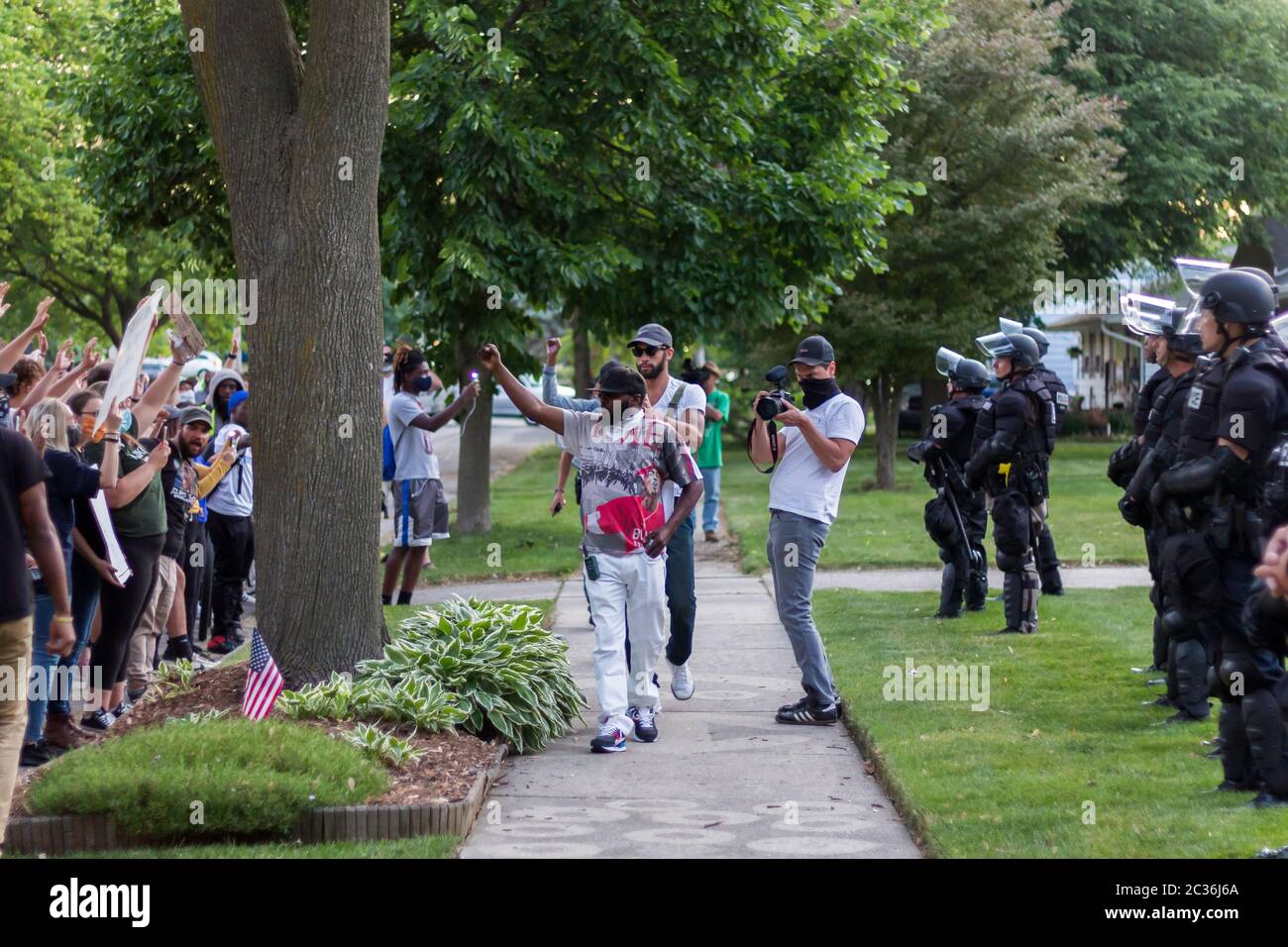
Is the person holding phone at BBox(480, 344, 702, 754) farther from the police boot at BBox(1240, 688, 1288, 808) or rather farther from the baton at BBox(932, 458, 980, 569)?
the baton at BBox(932, 458, 980, 569)

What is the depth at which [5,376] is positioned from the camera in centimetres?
818

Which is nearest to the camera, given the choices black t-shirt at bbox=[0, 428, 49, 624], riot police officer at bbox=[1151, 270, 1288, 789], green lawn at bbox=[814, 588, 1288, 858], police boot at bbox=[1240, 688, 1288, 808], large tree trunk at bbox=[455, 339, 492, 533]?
black t-shirt at bbox=[0, 428, 49, 624]

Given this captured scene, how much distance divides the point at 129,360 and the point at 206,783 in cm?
215

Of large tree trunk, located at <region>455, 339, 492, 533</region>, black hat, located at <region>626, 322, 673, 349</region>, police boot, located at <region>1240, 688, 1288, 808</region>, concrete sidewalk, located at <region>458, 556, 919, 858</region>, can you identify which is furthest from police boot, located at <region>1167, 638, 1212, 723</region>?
large tree trunk, located at <region>455, 339, 492, 533</region>

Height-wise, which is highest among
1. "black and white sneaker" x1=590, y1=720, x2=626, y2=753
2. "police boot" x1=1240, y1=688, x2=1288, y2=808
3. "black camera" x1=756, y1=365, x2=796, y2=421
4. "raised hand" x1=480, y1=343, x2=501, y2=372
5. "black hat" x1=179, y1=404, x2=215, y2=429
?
"raised hand" x1=480, y1=343, x2=501, y2=372

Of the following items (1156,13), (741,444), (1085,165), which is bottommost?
(741,444)

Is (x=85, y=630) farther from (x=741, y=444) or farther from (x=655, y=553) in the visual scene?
(x=741, y=444)

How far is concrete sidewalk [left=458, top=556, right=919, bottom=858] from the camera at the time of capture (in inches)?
243

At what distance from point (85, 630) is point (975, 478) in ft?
20.3

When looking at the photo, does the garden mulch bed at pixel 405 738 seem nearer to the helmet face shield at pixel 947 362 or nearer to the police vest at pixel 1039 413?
the police vest at pixel 1039 413

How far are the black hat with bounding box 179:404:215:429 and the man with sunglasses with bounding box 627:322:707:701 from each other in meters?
3.22

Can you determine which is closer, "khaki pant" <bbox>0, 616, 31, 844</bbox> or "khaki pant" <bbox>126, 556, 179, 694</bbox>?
"khaki pant" <bbox>0, 616, 31, 844</bbox>

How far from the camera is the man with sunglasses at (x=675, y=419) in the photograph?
8531 mm
